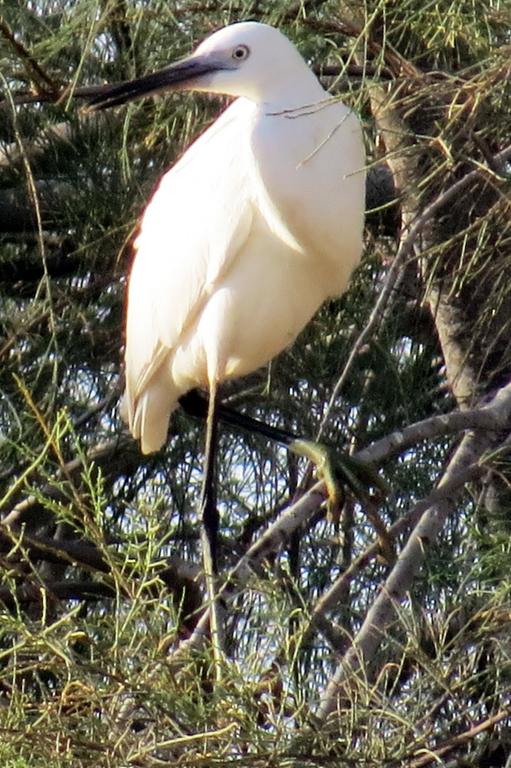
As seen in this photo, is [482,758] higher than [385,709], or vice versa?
[385,709]

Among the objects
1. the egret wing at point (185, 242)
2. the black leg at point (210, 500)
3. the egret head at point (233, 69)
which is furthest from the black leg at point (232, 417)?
the egret head at point (233, 69)

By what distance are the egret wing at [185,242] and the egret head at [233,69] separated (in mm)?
103

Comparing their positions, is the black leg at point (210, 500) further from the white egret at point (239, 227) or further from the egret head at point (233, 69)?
the egret head at point (233, 69)

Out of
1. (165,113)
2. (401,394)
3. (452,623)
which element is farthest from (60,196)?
(452,623)

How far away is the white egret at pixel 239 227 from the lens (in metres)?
2.16

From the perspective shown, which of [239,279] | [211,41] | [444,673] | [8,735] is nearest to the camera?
[8,735]

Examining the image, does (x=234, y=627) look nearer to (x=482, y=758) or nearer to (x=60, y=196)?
(x=482, y=758)

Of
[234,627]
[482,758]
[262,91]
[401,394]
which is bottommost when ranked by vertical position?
[482,758]

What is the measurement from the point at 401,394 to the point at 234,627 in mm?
602

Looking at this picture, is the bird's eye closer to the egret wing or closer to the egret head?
the egret head

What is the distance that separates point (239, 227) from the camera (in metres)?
2.26

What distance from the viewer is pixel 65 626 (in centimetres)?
135

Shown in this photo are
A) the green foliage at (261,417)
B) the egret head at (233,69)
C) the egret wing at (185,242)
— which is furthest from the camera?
the egret wing at (185,242)

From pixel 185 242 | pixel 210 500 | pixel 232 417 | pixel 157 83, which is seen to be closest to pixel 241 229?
pixel 185 242
